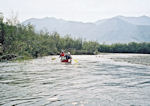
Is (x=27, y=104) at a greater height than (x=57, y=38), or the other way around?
(x=57, y=38)

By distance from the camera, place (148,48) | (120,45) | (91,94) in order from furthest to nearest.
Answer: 1. (120,45)
2. (148,48)
3. (91,94)

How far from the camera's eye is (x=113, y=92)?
13.9 meters

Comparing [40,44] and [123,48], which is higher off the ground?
[40,44]

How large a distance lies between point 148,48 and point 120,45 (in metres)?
21.6

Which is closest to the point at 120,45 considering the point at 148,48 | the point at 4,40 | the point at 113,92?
the point at 148,48

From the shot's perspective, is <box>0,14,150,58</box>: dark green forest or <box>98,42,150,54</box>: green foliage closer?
<box>0,14,150,58</box>: dark green forest

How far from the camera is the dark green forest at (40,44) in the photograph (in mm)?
46156

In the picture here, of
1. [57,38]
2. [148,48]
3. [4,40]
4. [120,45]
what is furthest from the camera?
[120,45]

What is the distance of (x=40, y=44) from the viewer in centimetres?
6406

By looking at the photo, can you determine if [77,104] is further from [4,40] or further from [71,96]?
[4,40]

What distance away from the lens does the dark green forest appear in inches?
1817

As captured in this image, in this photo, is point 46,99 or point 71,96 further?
point 71,96

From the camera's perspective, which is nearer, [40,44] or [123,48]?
[40,44]

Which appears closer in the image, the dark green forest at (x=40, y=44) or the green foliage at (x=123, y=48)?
the dark green forest at (x=40, y=44)
